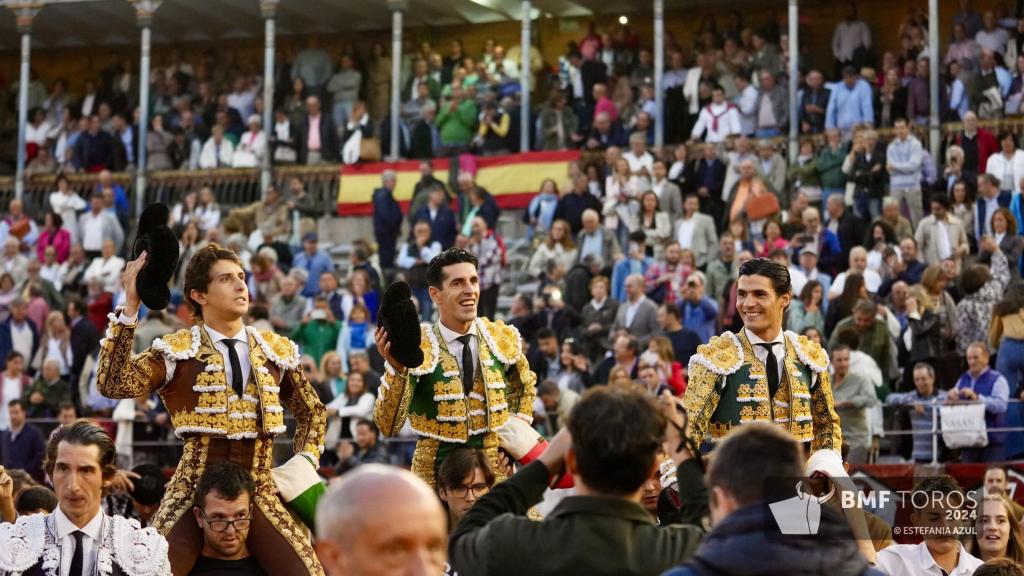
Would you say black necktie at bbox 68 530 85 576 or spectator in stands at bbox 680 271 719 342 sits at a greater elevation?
spectator in stands at bbox 680 271 719 342

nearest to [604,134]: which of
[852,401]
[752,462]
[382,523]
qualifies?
[852,401]

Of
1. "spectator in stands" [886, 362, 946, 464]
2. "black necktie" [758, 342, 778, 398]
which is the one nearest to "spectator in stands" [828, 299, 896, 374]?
"spectator in stands" [886, 362, 946, 464]

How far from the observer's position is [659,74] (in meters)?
22.7

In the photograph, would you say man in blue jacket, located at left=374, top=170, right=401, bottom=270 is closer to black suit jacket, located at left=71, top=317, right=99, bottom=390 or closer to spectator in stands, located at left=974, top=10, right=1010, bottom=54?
black suit jacket, located at left=71, top=317, right=99, bottom=390

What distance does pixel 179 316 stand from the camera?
17938 millimetres

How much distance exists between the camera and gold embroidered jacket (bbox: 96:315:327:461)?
7516mm

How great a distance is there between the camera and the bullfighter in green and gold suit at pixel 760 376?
8.02 metres

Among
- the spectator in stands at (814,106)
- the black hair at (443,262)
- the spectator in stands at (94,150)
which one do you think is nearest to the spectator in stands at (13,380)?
the spectator in stands at (94,150)

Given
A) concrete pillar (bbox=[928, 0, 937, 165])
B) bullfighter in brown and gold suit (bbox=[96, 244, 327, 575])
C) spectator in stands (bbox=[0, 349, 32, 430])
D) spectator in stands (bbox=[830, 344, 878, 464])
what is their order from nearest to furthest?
bullfighter in brown and gold suit (bbox=[96, 244, 327, 575]) → spectator in stands (bbox=[830, 344, 878, 464]) → spectator in stands (bbox=[0, 349, 32, 430]) → concrete pillar (bbox=[928, 0, 937, 165])

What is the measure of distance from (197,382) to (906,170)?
11.7m

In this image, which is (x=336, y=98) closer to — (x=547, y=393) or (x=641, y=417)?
(x=547, y=393)

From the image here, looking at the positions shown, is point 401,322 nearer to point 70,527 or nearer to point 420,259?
point 70,527

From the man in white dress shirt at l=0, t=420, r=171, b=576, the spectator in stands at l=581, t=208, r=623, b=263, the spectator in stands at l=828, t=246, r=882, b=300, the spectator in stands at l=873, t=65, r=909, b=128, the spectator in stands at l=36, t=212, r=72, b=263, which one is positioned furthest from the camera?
the spectator in stands at l=36, t=212, r=72, b=263

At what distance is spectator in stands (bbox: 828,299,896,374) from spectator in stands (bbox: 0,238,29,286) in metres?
10.5
